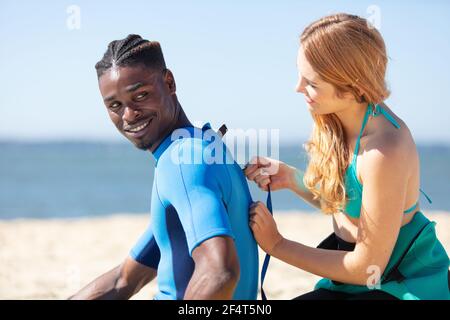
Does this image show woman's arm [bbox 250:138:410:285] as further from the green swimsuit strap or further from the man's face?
the man's face

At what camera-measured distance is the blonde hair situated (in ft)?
9.19

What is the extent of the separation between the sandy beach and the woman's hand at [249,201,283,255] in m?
2.00

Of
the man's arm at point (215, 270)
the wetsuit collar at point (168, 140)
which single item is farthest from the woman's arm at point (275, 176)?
the man's arm at point (215, 270)

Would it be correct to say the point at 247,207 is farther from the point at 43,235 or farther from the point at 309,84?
the point at 43,235

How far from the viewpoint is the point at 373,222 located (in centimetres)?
282

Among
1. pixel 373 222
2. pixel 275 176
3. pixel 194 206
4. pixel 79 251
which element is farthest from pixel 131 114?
pixel 79 251

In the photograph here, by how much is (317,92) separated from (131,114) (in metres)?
0.80

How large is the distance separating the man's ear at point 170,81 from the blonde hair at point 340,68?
1.87 feet

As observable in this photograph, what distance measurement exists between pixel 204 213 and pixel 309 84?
888 millimetres

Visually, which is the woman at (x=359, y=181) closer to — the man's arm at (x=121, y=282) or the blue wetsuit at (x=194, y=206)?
the blue wetsuit at (x=194, y=206)

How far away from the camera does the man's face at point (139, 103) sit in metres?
2.68

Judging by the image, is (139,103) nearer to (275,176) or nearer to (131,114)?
(131,114)

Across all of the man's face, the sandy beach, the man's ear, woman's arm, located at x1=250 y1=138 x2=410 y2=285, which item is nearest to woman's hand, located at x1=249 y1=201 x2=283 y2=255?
woman's arm, located at x1=250 y1=138 x2=410 y2=285

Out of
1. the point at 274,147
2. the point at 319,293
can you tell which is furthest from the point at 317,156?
the point at 319,293
